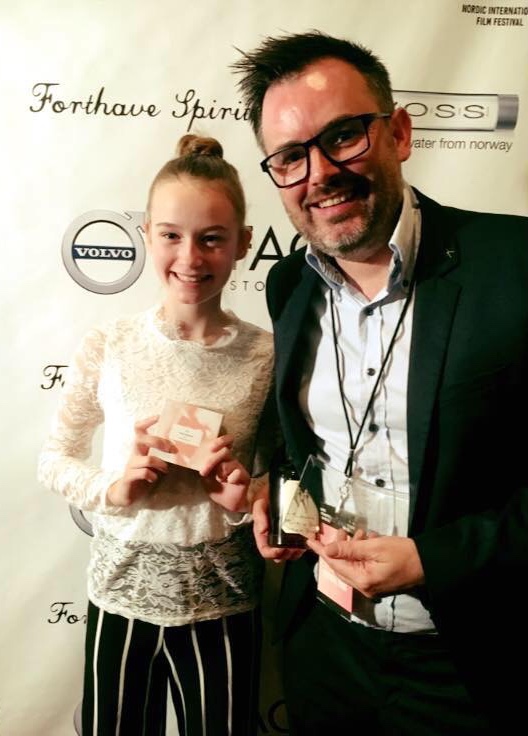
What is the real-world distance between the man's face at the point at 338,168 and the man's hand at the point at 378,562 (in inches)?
22.9

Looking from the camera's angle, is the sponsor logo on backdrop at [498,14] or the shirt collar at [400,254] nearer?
the shirt collar at [400,254]

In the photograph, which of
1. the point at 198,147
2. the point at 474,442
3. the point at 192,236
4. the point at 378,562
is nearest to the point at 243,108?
the point at 198,147

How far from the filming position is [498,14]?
1.58 metres

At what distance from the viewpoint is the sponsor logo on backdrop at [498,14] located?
62.3 inches

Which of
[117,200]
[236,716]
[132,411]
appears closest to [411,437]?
[132,411]

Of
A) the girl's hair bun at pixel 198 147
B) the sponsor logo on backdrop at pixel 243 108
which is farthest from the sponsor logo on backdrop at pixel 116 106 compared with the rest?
the girl's hair bun at pixel 198 147

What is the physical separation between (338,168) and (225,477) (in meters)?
0.70

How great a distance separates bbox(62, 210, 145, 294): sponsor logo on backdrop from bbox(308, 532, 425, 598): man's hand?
98 cm

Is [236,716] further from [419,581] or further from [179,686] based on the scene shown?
[419,581]

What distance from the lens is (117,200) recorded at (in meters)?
1.62

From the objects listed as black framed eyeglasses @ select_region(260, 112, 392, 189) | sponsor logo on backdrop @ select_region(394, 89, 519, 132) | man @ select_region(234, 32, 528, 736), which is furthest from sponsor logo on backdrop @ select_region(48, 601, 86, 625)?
sponsor logo on backdrop @ select_region(394, 89, 519, 132)

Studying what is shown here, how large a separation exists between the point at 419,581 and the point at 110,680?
792mm

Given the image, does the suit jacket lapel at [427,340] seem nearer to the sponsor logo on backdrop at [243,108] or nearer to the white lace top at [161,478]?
the white lace top at [161,478]

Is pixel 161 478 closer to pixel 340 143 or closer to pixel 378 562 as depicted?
pixel 378 562
